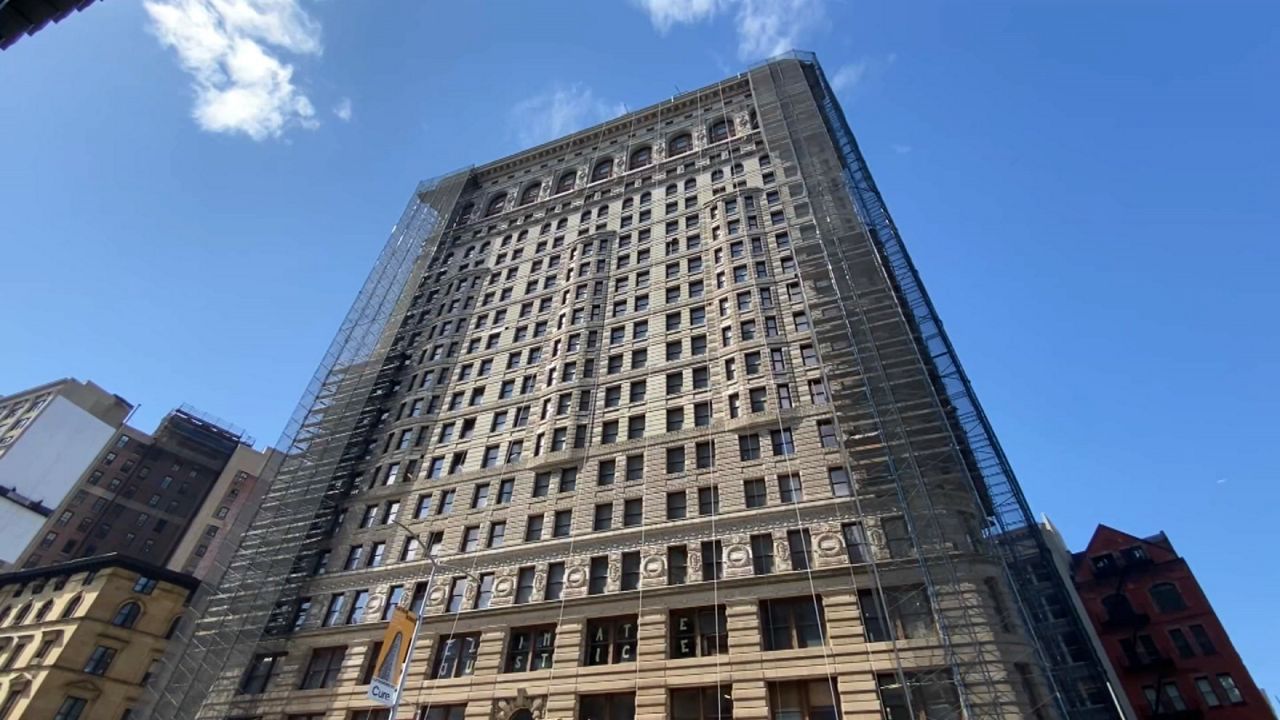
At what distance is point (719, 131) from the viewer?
209 ft

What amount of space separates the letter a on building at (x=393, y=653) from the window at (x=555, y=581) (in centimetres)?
812

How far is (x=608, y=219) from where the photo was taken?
5825 centimetres

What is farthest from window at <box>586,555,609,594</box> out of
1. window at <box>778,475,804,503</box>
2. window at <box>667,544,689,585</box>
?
window at <box>778,475,804,503</box>

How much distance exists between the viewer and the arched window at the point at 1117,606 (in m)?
48.9

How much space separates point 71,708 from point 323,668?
65.6 ft

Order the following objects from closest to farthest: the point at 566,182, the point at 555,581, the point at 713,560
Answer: the point at 713,560 < the point at 555,581 < the point at 566,182

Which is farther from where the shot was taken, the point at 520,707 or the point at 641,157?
the point at 641,157

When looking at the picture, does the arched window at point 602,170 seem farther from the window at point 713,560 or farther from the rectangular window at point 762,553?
the rectangular window at point 762,553

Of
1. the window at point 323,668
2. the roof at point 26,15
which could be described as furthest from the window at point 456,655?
the roof at point 26,15

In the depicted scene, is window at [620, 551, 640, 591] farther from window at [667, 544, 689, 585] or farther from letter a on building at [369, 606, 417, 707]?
letter a on building at [369, 606, 417, 707]

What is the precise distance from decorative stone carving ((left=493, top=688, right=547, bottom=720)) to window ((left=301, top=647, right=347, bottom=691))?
10.8m

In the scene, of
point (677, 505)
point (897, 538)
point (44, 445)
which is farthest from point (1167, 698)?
point (44, 445)

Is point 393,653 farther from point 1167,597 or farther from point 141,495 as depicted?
point 141,495

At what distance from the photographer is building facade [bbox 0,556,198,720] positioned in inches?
1639
